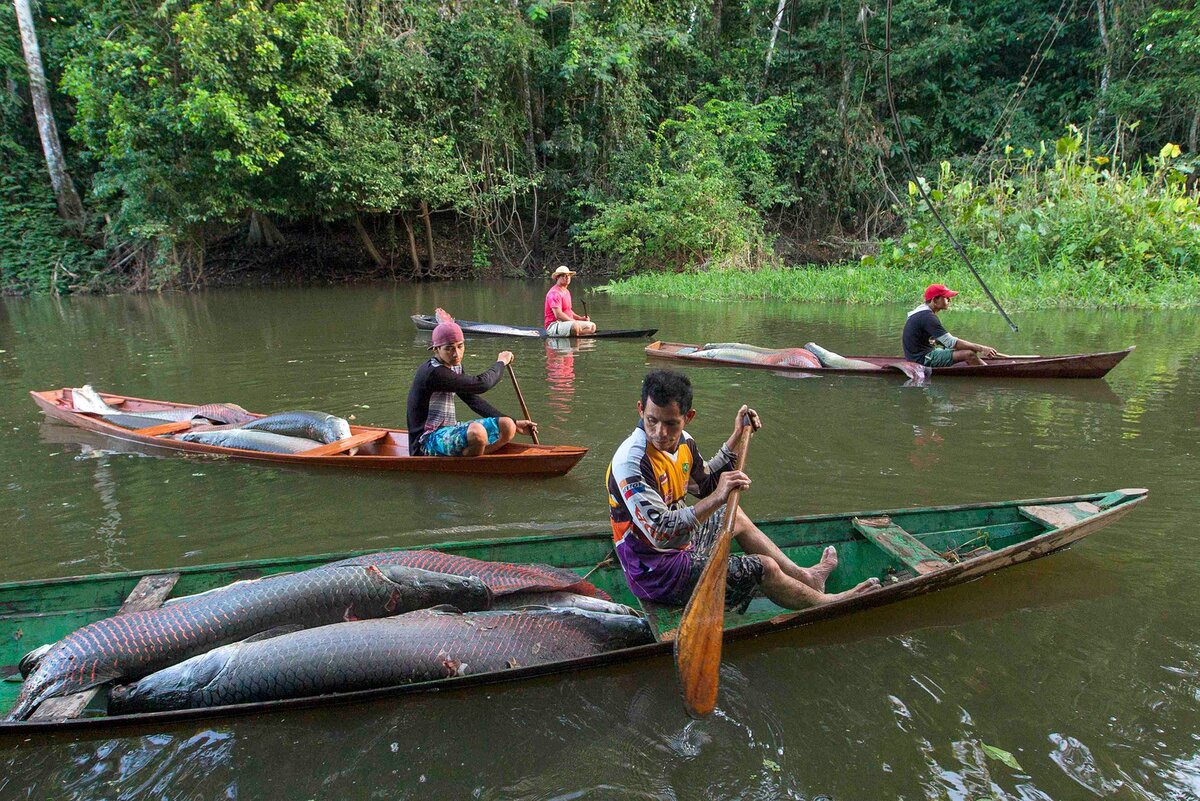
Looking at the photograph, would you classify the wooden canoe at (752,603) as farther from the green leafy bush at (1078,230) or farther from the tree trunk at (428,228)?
the tree trunk at (428,228)

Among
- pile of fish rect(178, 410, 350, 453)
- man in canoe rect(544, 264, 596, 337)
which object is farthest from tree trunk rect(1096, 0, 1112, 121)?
pile of fish rect(178, 410, 350, 453)

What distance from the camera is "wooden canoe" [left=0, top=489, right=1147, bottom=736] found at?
10.3 feet

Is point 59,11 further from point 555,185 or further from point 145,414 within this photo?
point 145,414

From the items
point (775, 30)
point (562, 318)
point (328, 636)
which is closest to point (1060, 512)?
point (328, 636)

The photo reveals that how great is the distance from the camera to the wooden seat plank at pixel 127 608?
2842 millimetres

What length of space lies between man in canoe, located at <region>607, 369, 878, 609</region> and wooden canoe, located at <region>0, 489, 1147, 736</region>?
131 mm

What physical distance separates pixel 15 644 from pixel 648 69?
23.0 m

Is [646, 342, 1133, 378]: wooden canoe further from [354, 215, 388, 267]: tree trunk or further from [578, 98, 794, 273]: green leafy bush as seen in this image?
[354, 215, 388, 267]: tree trunk

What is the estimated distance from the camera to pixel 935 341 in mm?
8875

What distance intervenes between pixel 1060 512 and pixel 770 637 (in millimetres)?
1857

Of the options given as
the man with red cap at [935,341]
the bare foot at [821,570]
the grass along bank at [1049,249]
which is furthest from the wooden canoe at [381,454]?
the grass along bank at [1049,249]

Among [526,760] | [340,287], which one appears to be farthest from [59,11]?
[526,760]

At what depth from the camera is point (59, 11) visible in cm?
1958

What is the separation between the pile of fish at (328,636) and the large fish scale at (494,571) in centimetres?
1
